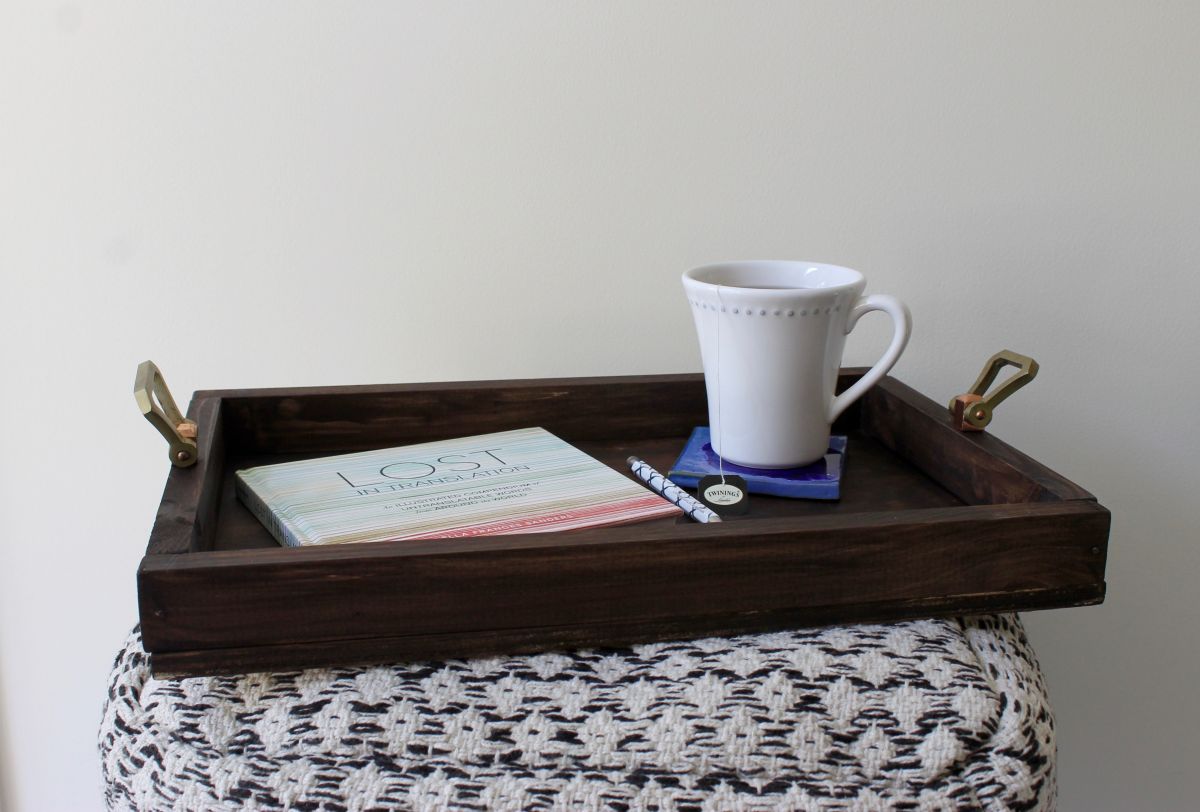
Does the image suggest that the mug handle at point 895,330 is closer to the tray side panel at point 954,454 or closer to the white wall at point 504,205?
the tray side panel at point 954,454

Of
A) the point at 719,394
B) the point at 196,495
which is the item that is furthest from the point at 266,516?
the point at 719,394

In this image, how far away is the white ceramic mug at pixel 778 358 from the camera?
68cm

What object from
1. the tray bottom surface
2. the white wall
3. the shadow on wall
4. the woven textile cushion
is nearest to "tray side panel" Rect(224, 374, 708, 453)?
the tray bottom surface

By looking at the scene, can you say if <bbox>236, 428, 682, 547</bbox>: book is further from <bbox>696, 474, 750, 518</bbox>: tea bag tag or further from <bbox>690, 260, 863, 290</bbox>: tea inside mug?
<bbox>690, 260, 863, 290</bbox>: tea inside mug

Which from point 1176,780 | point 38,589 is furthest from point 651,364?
point 1176,780

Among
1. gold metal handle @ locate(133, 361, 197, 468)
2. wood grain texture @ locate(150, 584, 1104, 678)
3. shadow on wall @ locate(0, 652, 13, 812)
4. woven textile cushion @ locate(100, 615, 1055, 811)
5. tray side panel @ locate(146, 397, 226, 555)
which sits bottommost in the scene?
shadow on wall @ locate(0, 652, 13, 812)

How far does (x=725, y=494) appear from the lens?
2.18ft

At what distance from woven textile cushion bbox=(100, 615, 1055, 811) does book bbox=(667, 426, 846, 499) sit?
16 cm

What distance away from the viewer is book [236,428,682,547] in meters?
0.59

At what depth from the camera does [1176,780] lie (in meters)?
1.09

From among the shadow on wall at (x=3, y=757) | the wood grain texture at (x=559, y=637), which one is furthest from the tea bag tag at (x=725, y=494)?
the shadow on wall at (x=3, y=757)

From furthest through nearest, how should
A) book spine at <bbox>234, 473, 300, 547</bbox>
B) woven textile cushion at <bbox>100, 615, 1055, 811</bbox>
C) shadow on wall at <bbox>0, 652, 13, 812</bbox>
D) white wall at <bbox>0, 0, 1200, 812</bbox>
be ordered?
1. shadow on wall at <bbox>0, 652, 13, 812</bbox>
2. white wall at <bbox>0, 0, 1200, 812</bbox>
3. book spine at <bbox>234, 473, 300, 547</bbox>
4. woven textile cushion at <bbox>100, 615, 1055, 811</bbox>

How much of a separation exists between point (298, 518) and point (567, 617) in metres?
0.18

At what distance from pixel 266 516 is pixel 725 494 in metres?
0.28
